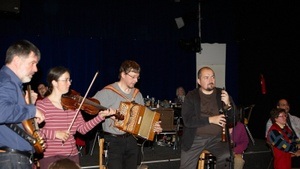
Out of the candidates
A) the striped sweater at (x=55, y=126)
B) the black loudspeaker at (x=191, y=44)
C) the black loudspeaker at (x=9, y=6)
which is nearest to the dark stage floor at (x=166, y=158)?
the black loudspeaker at (x=9, y=6)

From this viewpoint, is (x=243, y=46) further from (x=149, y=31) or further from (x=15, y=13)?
(x=15, y=13)

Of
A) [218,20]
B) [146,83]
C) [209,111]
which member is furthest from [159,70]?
[209,111]

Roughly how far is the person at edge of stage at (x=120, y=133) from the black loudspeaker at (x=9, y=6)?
13.5 feet

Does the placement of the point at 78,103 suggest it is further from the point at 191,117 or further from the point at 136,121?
the point at 191,117

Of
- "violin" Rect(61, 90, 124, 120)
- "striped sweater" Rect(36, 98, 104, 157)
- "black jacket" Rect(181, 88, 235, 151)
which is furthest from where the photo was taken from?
"black jacket" Rect(181, 88, 235, 151)

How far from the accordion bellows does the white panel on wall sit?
31.0 ft

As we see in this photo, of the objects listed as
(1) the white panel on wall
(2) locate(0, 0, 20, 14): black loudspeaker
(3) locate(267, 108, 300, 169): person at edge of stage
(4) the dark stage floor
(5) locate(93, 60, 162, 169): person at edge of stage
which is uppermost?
(2) locate(0, 0, 20, 14): black loudspeaker

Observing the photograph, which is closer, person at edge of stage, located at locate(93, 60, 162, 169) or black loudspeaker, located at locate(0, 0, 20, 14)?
person at edge of stage, located at locate(93, 60, 162, 169)

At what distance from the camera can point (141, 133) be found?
481 cm

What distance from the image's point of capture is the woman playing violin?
3853mm

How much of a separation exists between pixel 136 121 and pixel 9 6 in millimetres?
4608

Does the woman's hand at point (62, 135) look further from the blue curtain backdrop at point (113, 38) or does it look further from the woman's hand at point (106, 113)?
the blue curtain backdrop at point (113, 38)

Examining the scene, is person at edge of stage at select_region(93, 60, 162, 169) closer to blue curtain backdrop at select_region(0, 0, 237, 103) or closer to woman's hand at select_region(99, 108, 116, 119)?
woman's hand at select_region(99, 108, 116, 119)

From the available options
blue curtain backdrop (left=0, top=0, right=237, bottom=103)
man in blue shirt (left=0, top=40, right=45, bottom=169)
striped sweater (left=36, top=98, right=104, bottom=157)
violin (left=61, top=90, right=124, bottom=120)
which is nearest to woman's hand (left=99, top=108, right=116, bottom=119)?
violin (left=61, top=90, right=124, bottom=120)
